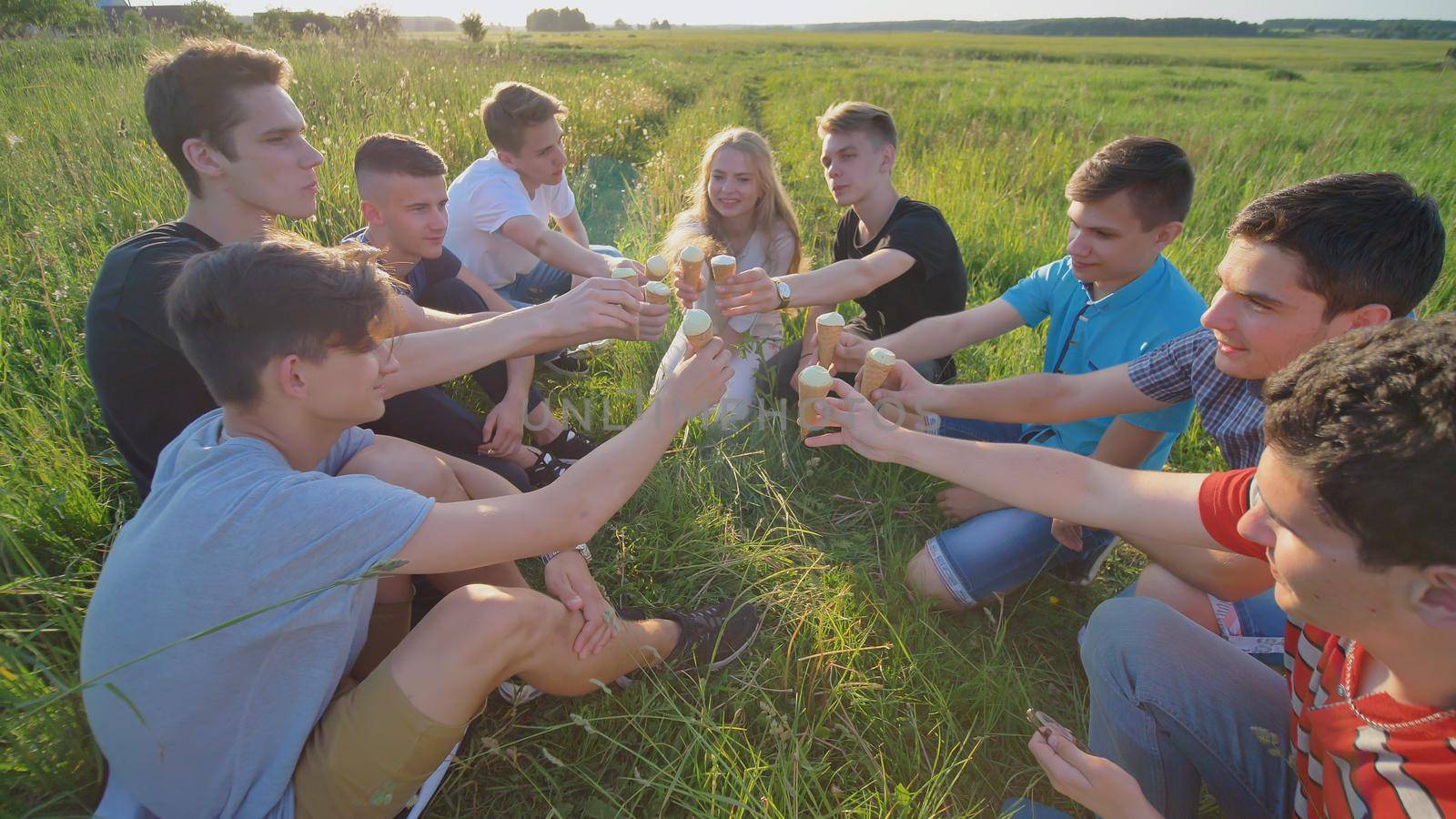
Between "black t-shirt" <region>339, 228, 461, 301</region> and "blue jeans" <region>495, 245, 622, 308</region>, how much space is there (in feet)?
3.43

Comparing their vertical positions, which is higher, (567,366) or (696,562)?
(567,366)

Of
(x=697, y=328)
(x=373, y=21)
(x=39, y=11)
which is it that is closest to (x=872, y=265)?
(x=697, y=328)

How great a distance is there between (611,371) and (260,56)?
7.10 feet

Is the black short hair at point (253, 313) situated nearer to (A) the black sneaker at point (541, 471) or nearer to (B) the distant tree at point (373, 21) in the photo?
(A) the black sneaker at point (541, 471)

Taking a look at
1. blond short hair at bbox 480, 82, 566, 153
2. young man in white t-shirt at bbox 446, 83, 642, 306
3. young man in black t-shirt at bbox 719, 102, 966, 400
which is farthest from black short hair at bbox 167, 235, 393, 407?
blond short hair at bbox 480, 82, 566, 153

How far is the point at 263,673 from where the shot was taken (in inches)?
58.5

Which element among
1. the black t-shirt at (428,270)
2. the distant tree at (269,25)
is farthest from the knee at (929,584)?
the distant tree at (269,25)

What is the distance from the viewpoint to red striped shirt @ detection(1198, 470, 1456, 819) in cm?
105

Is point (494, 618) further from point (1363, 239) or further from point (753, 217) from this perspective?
point (753, 217)

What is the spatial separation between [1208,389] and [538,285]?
3.96m

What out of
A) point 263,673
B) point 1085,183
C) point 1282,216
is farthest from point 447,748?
point 1085,183

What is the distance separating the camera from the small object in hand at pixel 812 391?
7.48 feet

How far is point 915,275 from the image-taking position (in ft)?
11.6

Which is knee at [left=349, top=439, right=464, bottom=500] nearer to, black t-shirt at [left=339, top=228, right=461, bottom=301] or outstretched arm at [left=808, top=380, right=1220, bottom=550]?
outstretched arm at [left=808, top=380, right=1220, bottom=550]
